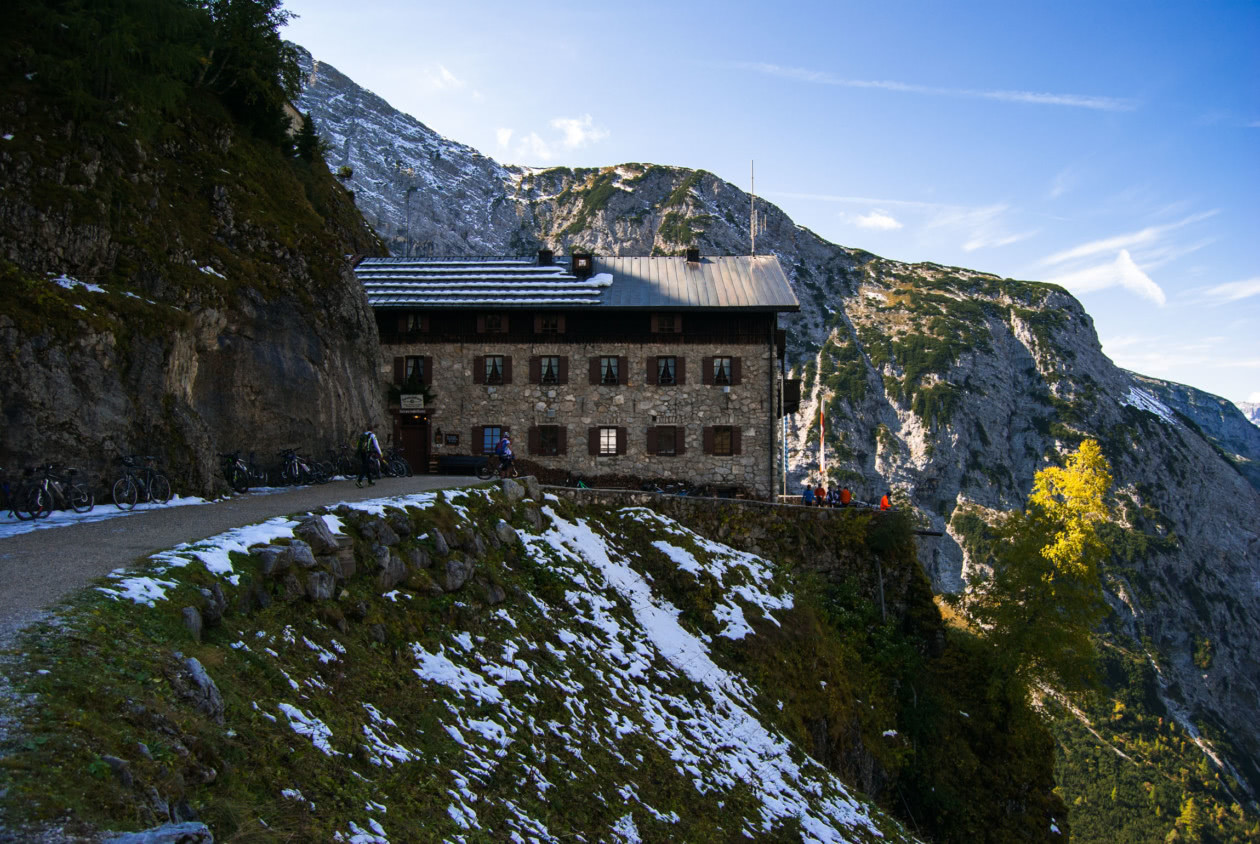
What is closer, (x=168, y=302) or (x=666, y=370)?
(x=168, y=302)

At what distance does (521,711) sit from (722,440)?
27056 millimetres

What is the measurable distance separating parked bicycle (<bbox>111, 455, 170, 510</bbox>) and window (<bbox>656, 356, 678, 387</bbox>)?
2411 centimetres

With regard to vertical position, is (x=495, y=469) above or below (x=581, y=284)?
below

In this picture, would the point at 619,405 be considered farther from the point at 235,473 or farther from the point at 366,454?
the point at 235,473

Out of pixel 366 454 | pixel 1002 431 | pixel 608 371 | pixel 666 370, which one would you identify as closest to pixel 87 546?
pixel 366 454

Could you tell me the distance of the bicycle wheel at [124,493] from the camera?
616 inches

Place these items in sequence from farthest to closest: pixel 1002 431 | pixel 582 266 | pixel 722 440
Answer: pixel 1002 431 < pixel 582 266 < pixel 722 440

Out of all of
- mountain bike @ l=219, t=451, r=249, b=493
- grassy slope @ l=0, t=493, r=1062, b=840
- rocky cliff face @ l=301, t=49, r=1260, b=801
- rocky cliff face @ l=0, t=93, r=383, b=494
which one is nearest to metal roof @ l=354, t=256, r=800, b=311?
rocky cliff face @ l=0, t=93, r=383, b=494

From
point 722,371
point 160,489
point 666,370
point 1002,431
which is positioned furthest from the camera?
point 1002,431

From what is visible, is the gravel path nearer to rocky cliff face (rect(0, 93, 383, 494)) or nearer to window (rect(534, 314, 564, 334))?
rocky cliff face (rect(0, 93, 383, 494))

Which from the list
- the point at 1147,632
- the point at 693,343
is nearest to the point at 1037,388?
the point at 1147,632

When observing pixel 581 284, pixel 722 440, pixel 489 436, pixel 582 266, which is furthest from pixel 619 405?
pixel 582 266

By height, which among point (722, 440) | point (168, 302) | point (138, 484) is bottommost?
point (138, 484)

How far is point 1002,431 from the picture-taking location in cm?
16800
